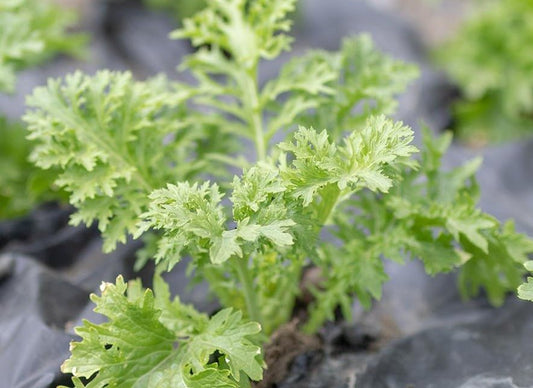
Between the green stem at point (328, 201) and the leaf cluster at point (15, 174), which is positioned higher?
the leaf cluster at point (15, 174)

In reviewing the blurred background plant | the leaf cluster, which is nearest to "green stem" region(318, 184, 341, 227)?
the leaf cluster

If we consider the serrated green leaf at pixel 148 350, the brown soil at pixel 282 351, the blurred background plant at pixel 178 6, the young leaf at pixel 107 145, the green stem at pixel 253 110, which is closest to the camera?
the serrated green leaf at pixel 148 350

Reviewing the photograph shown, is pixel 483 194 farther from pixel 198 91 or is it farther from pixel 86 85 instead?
pixel 86 85

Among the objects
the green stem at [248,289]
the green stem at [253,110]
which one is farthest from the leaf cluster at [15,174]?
the green stem at [248,289]

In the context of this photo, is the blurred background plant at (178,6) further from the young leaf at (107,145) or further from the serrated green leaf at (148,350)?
the serrated green leaf at (148,350)

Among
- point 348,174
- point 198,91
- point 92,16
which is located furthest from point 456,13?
point 348,174

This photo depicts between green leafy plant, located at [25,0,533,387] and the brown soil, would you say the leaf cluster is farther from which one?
the brown soil
